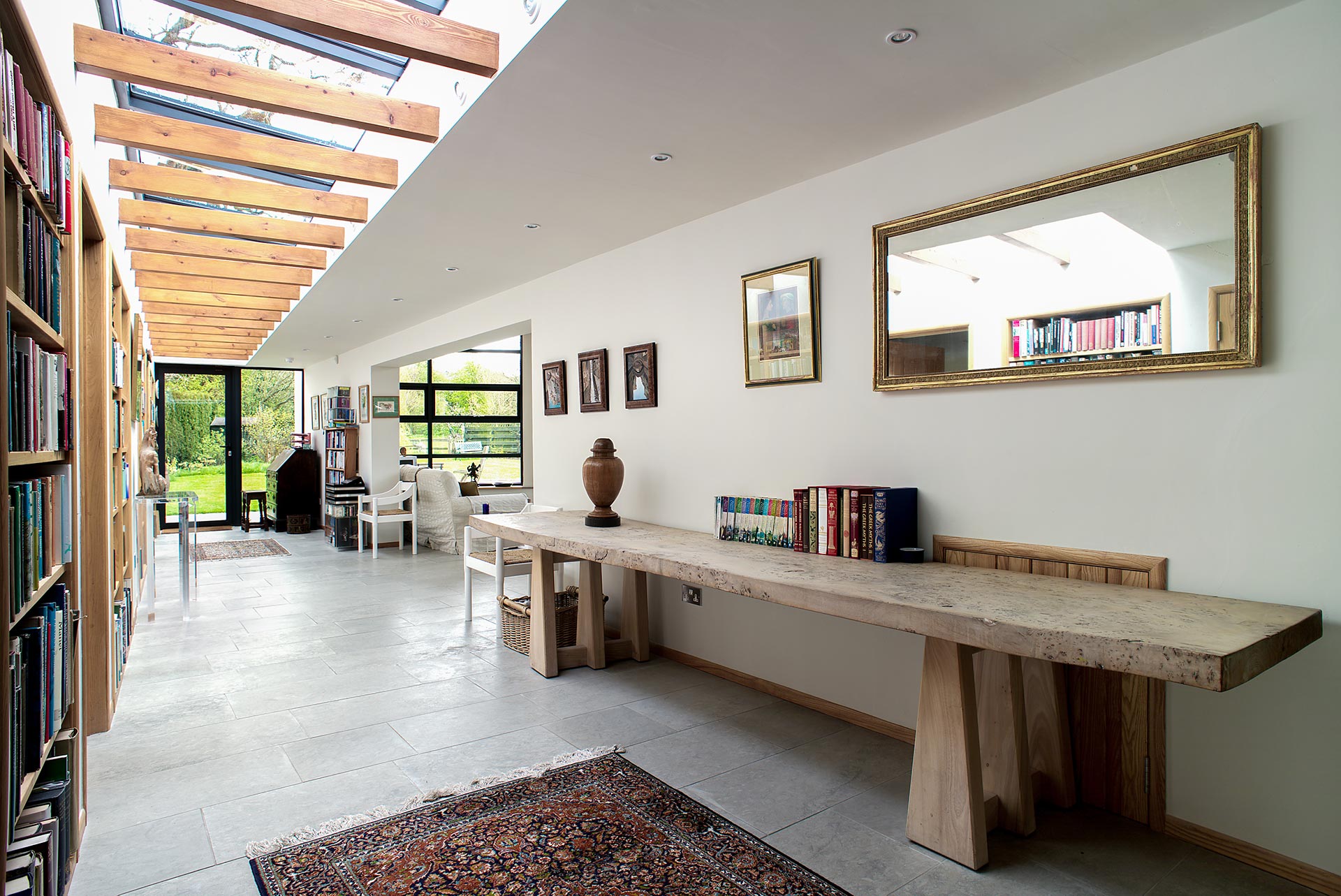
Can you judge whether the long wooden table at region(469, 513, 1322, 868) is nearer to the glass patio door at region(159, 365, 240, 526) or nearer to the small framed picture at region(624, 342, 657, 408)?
the small framed picture at region(624, 342, 657, 408)

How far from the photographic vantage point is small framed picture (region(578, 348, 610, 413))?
14.9 feet

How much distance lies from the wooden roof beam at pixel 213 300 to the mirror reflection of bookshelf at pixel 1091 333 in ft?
18.9

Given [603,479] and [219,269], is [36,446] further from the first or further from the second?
[219,269]

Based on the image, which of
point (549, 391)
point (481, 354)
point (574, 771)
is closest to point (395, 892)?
point (574, 771)

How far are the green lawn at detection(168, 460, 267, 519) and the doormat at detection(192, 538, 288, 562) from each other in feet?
6.13

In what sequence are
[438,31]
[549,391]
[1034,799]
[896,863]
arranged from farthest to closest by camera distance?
1. [549,391]
2. [1034,799]
3. [438,31]
4. [896,863]

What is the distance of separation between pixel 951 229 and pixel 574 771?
2335 millimetres

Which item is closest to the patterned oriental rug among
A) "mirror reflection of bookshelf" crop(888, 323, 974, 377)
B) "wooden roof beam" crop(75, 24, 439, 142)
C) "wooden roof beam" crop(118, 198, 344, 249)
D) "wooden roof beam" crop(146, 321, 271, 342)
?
"mirror reflection of bookshelf" crop(888, 323, 974, 377)

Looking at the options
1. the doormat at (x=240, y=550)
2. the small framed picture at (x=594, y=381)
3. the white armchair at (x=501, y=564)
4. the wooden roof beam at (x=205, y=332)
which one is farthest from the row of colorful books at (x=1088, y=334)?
the doormat at (x=240, y=550)

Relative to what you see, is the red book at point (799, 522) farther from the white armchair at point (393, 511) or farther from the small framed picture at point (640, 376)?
the white armchair at point (393, 511)

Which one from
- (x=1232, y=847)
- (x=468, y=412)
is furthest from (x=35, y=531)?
(x=468, y=412)

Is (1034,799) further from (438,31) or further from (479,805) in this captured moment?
(438,31)

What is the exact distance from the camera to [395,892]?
198 centimetres

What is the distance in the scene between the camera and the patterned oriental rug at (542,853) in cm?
200
